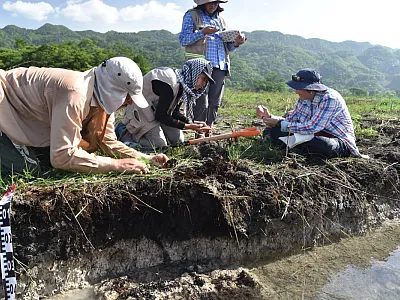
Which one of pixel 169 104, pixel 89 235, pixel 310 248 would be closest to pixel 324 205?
pixel 310 248

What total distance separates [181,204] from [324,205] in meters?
1.35

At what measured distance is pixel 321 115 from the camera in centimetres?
354

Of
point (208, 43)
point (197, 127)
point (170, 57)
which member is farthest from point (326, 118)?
point (170, 57)

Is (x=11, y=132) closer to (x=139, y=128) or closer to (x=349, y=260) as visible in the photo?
(x=139, y=128)

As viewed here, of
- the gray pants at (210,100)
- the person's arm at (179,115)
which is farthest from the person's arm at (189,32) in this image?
the person's arm at (179,115)

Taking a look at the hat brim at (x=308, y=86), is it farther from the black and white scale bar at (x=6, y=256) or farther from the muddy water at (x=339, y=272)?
the black and white scale bar at (x=6, y=256)

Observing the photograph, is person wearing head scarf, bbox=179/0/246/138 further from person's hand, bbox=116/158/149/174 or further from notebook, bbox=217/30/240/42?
person's hand, bbox=116/158/149/174

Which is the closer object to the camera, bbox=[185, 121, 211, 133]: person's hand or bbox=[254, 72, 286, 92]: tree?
bbox=[185, 121, 211, 133]: person's hand

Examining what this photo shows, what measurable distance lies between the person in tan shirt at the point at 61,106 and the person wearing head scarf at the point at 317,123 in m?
1.81

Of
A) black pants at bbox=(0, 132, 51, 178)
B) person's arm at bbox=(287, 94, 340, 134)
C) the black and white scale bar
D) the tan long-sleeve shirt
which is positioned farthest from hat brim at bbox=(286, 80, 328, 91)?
the black and white scale bar

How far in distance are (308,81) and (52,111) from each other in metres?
2.45

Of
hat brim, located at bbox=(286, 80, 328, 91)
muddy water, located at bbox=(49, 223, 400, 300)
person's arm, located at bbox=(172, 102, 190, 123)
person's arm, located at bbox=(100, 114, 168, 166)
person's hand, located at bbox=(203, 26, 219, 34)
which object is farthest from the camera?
person's hand, located at bbox=(203, 26, 219, 34)

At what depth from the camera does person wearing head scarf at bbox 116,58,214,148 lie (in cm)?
362

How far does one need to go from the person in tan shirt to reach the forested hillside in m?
19.5
